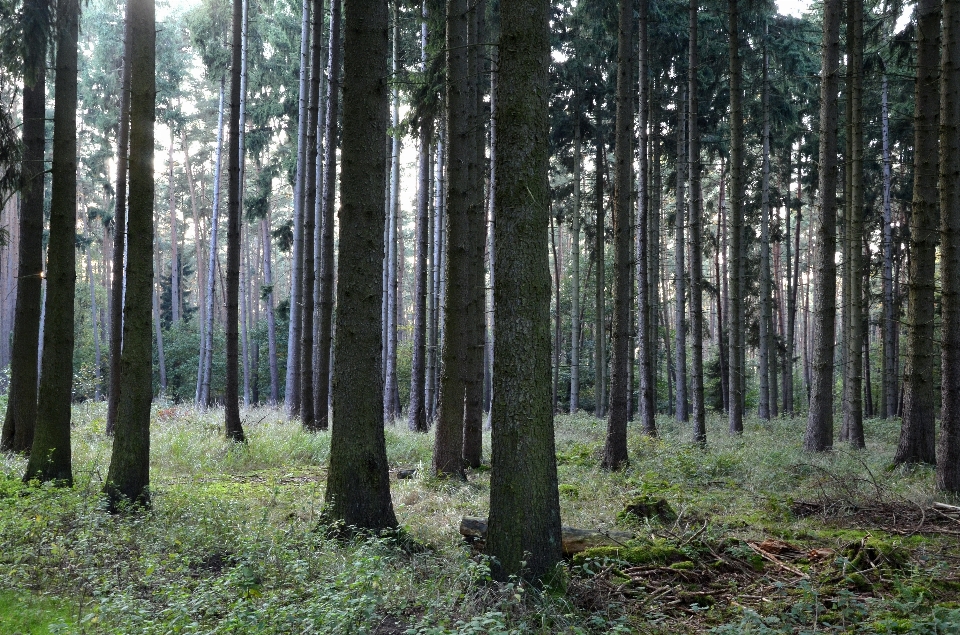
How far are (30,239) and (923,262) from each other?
12.5 metres

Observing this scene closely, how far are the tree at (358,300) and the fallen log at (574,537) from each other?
79 centimetres

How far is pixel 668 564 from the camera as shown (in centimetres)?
589

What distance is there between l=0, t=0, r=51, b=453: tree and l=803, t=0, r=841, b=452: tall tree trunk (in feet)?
41.6

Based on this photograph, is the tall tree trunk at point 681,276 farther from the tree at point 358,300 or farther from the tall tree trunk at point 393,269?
the tree at point 358,300

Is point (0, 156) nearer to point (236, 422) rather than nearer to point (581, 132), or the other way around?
point (236, 422)

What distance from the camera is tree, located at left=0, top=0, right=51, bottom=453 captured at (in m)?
9.16

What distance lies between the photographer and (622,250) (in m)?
10.9

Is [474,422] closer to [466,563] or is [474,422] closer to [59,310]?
[466,563]

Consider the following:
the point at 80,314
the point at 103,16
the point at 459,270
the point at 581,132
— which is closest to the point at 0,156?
the point at 459,270

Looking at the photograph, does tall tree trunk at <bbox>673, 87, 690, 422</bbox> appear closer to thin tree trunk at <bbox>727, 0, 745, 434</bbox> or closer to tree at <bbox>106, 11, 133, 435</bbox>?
thin tree trunk at <bbox>727, 0, 745, 434</bbox>

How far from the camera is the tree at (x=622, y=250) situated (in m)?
10.7

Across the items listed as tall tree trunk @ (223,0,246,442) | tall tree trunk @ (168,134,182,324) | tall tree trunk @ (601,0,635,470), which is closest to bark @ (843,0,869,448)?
tall tree trunk @ (601,0,635,470)

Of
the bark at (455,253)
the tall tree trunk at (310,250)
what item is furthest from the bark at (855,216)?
the tall tree trunk at (310,250)

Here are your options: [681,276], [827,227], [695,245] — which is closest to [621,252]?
[695,245]
